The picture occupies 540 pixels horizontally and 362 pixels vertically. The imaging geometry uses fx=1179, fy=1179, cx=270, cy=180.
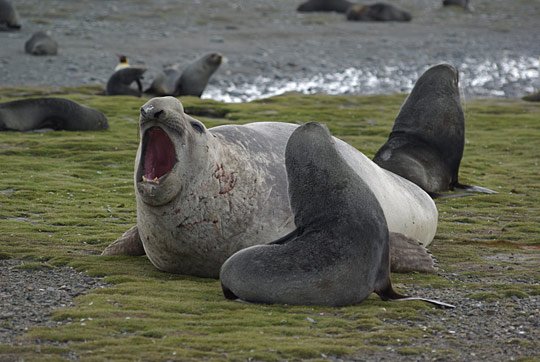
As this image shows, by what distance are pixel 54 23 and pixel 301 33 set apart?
6.61 metres

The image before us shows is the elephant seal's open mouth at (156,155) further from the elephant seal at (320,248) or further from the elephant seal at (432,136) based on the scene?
the elephant seal at (432,136)

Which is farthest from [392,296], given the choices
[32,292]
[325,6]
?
[325,6]

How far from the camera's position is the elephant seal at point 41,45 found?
25.4m

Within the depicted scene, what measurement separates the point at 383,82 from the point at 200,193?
710 inches

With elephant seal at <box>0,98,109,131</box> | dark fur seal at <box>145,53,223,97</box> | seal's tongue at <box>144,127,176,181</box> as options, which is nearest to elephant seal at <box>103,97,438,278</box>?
seal's tongue at <box>144,127,176,181</box>

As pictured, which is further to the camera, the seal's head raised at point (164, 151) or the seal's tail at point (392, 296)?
the seal's head raised at point (164, 151)

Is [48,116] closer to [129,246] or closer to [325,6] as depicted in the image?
[129,246]

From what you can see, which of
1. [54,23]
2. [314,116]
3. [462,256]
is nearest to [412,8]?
[54,23]

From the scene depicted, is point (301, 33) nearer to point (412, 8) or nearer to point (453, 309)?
point (412, 8)

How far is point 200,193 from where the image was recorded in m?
7.90

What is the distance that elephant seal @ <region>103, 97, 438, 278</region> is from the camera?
772 centimetres

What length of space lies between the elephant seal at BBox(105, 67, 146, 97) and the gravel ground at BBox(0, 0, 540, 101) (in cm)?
203

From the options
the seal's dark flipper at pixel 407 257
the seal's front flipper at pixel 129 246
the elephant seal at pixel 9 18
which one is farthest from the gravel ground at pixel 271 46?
the seal's dark flipper at pixel 407 257

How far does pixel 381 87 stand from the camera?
25.0 metres
